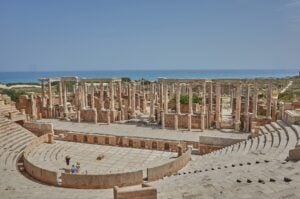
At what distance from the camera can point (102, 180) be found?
14320mm

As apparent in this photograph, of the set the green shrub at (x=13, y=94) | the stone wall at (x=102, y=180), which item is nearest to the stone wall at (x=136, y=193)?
the stone wall at (x=102, y=180)

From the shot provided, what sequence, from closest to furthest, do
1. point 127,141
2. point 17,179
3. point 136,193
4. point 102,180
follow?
point 136,193, point 102,180, point 17,179, point 127,141

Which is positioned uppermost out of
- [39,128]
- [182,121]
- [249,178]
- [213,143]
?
[249,178]

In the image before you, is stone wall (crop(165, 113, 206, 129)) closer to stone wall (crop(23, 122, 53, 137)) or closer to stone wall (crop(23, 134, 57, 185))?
stone wall (crop(23, 122, 53, 137))

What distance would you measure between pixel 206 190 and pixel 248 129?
650 inches

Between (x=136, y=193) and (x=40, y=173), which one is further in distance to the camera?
(x=40, y=173)

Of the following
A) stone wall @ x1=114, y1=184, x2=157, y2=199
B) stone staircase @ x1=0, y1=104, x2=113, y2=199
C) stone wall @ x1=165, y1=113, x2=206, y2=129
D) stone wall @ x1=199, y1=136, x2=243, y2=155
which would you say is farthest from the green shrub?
stone wall @ x1=114, y1=184, x2=157, y2=199

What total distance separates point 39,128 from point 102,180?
12802mm

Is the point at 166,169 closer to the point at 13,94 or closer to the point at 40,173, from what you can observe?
the point at 40,173

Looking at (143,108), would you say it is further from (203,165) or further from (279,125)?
(203,165)

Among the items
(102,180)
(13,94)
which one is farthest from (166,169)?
(13,94)

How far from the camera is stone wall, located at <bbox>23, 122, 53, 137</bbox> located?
24.6m

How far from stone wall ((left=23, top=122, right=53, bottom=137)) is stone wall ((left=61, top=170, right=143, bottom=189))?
35.7 ft

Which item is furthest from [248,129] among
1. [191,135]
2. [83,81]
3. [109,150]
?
[83,81]
